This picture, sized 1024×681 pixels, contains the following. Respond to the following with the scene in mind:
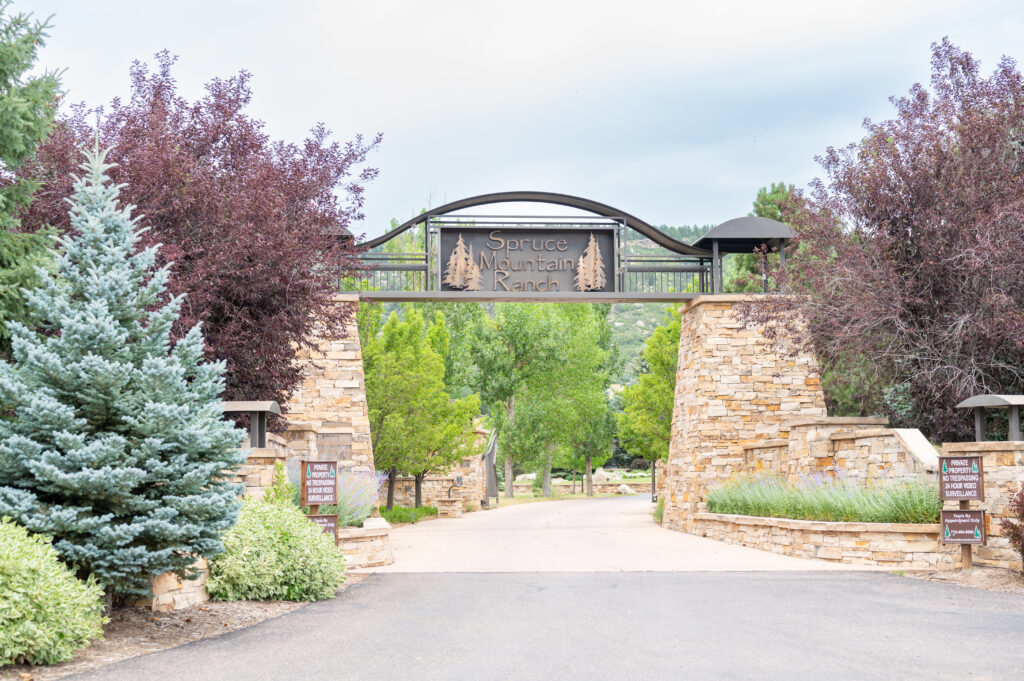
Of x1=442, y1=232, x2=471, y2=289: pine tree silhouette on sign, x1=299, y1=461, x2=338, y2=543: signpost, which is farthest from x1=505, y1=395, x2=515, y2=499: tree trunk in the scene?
x1=299, y1=461, x2=338, y2=543: signpost

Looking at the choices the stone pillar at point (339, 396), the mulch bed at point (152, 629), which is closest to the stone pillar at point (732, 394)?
the stone pillar at point (339, 396)

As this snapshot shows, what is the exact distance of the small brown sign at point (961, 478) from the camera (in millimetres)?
11367

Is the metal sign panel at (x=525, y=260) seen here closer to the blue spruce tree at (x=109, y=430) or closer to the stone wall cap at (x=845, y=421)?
the stone wall cap at (x=845, y=421)

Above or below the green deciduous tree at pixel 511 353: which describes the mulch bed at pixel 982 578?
below

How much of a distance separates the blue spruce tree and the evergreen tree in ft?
1.90

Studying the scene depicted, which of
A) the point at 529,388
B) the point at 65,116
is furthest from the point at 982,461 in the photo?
the point at 529,388

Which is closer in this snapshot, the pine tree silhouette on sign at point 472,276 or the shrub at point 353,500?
the shrub at point 353,500

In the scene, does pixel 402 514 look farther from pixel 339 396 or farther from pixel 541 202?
pixel 541 202

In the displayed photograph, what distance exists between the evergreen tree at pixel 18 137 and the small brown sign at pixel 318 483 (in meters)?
3.87

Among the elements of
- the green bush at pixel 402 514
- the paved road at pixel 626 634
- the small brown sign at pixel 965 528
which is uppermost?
the small brown sign at pixel 965 528

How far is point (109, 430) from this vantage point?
7719mm

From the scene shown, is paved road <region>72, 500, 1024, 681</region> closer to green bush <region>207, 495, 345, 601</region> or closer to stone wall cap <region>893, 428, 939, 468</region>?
green bush <region>207, 495, 345, 601</region>

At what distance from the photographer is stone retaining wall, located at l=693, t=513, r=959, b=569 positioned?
Result: 12.2 m

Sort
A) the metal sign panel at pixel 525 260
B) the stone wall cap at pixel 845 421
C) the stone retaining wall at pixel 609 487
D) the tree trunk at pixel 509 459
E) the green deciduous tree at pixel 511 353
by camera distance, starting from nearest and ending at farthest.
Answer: the stone wall cap at pixel 845 421 → the metal sign panel at pixel 525 260 → the green deciduous tree at pixel 511 353 → the tree trunk at pixel 509 459 → the stone retaining wall at pixel 609 487
